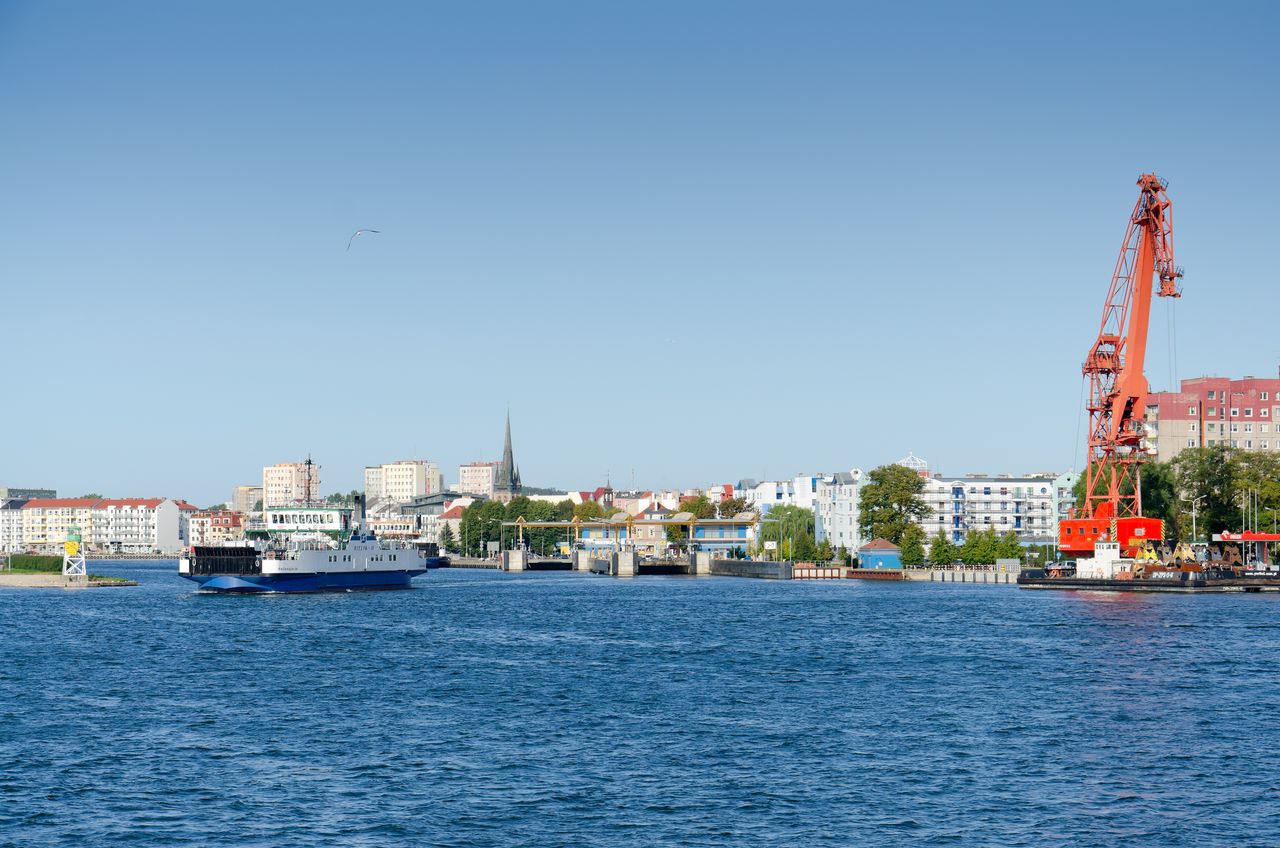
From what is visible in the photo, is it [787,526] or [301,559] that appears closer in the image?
[301,559]

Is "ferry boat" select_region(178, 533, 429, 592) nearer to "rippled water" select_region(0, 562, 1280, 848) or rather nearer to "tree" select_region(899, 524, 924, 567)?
"rippled water" select_region(0, 562, 1280, 848)

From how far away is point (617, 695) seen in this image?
4112 centimetres

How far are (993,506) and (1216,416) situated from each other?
2714cm

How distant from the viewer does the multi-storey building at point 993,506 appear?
537 ft

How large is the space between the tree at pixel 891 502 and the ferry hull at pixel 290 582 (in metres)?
58.9

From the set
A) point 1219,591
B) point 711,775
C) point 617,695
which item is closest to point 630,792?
point 711,775

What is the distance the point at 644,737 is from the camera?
33.6 m

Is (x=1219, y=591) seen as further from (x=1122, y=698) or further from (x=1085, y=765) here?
(x=1085, y=765)

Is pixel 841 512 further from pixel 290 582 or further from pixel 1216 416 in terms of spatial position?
pixel 290 582

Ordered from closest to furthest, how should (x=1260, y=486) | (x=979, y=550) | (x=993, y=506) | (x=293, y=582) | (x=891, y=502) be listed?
(x=293, y=582) < (x=1260, y=486) < (x=979, y=550) < (x=891, y=502) < (x=993, y=506)

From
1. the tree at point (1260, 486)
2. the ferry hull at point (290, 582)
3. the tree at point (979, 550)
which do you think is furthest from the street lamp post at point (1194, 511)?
the ferry hull at point (290, 582)

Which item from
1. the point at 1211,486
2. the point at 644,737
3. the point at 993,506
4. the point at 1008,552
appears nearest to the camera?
the point at 644,737

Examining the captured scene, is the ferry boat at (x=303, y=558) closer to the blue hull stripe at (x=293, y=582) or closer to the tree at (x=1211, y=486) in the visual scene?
the blue hull stripe at (x=293, y=582)

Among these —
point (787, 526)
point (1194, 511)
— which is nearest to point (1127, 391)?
point (1194, 511)
